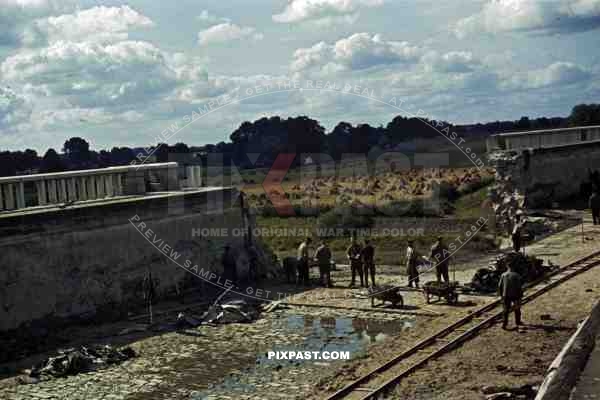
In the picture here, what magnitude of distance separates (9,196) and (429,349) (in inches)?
348

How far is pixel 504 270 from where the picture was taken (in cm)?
1711

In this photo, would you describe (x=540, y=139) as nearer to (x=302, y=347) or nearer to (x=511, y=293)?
(x=511, y=293)

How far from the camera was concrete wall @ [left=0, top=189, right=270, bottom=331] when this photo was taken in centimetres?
1475

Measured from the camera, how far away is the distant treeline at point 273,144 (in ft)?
143

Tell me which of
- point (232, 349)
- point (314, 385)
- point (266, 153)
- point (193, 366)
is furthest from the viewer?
point (266, 153)

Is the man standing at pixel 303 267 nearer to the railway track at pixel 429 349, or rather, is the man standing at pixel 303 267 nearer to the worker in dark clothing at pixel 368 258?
the worker in dark clothing at pixel 368 258

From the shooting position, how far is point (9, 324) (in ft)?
47.9

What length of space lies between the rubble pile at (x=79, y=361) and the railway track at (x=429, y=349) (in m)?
4.48

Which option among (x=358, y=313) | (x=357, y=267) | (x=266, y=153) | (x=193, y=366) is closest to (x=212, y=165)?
(x=266, y=153)

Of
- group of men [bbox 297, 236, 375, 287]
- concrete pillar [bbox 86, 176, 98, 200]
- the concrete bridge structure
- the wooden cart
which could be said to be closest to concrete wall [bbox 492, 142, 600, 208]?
group of men [bbox 297, 236, 375, 287]

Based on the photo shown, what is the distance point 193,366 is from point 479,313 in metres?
5.73

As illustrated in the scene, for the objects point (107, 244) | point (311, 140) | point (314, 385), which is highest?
point (311, 140)

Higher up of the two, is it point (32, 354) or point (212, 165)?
point (212, 165)

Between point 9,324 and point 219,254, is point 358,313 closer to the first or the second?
point 219,254
